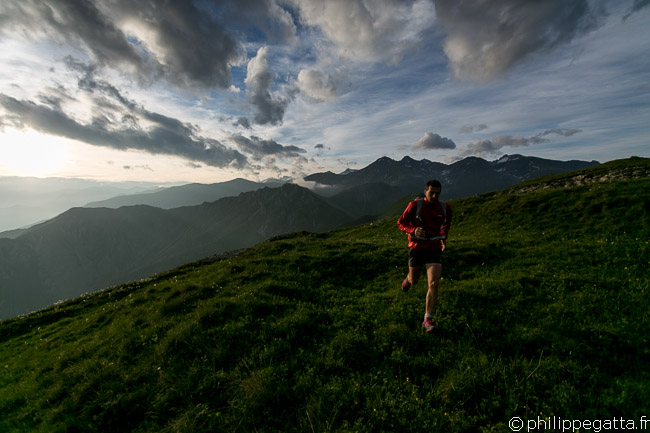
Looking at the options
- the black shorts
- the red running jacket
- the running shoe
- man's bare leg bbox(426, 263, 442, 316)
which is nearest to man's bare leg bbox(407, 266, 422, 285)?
the black shorts

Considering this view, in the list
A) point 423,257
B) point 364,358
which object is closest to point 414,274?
point 423,257

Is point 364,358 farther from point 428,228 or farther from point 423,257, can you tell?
point 428,228

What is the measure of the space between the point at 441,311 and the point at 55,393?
485 inches

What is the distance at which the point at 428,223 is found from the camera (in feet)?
28.6

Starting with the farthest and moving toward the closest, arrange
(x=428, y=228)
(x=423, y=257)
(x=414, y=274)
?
1. (x=414, y=274)
2. (x=423, y=257)
3. (x=428, y=228)

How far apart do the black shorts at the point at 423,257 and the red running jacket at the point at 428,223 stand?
14 centimetres

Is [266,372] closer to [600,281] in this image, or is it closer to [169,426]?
[169,426]

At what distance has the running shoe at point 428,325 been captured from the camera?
7.68 metres

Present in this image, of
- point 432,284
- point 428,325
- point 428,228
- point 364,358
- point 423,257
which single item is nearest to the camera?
point 364,358

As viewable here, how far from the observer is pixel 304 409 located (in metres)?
5.59

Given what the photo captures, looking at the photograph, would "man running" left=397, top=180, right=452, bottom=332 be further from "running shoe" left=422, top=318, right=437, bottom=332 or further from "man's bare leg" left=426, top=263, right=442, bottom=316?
"running shoe" left=422, top=318, right=437, bottom=332

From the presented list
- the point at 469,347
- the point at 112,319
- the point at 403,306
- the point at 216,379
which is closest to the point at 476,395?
the point at 469,347

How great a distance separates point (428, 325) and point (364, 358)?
90.7 inches

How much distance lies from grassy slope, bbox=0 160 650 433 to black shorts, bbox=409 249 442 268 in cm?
177
